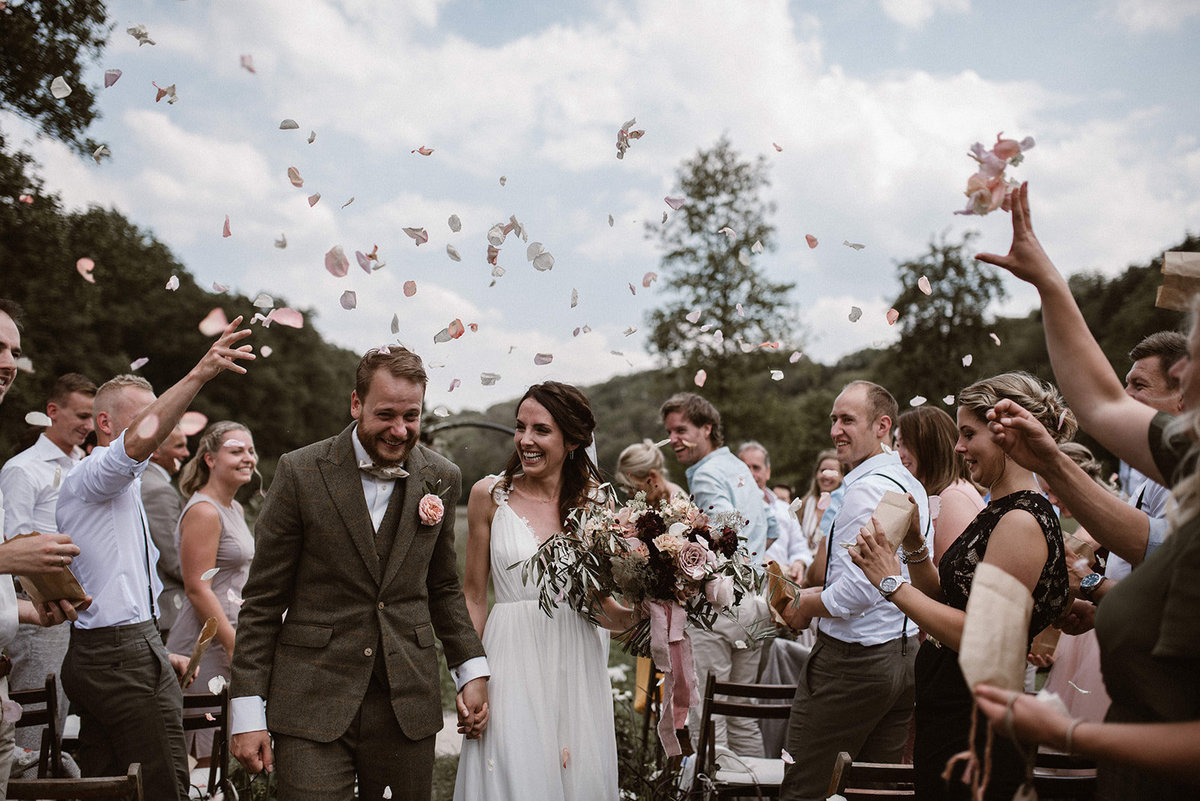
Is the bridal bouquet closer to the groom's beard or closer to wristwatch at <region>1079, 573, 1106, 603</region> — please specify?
the groom's beard

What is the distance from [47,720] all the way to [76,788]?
135 cm

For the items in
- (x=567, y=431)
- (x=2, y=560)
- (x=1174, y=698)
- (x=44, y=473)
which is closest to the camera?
(x=1174, y=698)

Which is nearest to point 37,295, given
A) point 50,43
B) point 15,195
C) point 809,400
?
point 15,195

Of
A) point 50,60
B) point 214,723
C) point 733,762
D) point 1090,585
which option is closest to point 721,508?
point 733,762

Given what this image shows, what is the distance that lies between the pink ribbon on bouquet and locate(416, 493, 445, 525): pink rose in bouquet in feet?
3.39

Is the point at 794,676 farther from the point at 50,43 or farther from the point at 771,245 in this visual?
the point at 771,245

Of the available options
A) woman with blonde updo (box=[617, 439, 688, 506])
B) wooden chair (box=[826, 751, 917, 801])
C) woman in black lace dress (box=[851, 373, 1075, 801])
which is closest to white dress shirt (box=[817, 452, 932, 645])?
woman in black lace dress (box=[851, 373, 1075, 801])

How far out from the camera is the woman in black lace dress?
8.50 feet

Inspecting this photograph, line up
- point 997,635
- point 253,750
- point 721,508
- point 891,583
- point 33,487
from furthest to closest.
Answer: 1. point 721,508
2. point 33,487
3. point 253,750
4. point 891,583
5. point 997,635

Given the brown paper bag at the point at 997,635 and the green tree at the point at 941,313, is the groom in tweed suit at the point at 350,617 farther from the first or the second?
the green tree at the point at 941,313

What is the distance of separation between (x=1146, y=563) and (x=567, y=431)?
2.67 meters

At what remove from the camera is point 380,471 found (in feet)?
10.9

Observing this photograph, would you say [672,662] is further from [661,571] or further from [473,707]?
[473,707]

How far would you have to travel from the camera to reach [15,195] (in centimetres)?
1443
